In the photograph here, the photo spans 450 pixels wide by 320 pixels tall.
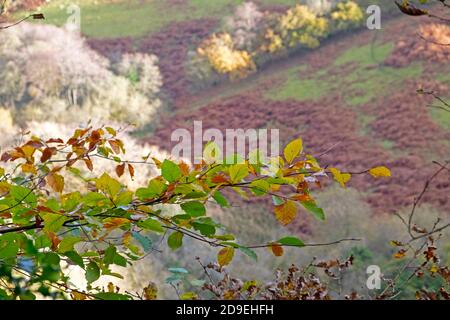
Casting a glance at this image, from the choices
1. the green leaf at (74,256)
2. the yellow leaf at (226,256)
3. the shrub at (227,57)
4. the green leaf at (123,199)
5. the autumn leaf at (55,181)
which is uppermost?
the green leaf at (123,199)

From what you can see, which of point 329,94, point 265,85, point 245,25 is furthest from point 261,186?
point 245,25

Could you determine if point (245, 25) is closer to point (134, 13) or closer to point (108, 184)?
point (134, 13)

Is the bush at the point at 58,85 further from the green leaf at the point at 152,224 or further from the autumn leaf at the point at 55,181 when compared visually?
the green leaf at the point at 152,224

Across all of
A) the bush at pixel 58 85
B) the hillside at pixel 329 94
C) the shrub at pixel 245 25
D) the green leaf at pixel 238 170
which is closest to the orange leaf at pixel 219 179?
the green leaf at pixel 238 170

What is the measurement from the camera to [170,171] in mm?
785

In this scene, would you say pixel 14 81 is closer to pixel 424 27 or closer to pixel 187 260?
pixel 187 260

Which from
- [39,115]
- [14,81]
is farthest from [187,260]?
[14,81]

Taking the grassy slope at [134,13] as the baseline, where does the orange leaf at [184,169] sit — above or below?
above

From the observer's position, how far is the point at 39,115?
10.6 metres

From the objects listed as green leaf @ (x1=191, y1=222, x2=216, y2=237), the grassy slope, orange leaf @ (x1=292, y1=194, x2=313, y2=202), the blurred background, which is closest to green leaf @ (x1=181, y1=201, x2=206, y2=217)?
green leaf @ (x1=191, y1=222, x2=216, y2=237)

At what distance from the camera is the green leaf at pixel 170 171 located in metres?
0.78

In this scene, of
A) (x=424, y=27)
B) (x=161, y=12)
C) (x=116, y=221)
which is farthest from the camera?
(x=161, y=12)

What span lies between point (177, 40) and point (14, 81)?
425 centimetres

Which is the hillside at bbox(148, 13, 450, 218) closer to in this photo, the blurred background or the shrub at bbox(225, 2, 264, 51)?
the blurred background
